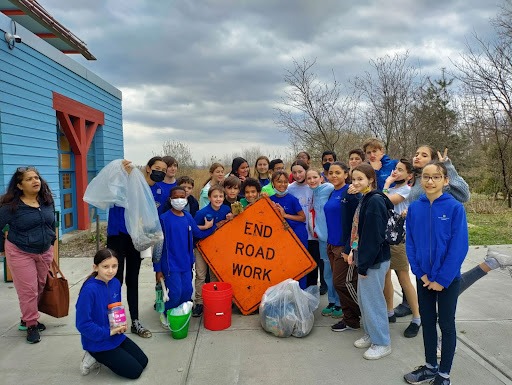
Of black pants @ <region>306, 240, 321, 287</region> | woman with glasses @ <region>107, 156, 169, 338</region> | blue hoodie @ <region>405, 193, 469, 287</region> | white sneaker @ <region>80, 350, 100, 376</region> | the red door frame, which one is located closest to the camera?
blue hoodie @ <region>405, 193, 469, 287</region>

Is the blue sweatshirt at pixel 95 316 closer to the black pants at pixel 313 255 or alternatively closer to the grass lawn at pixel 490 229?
the black pants at pixel 313 255

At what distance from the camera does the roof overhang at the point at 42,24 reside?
28.4 feet

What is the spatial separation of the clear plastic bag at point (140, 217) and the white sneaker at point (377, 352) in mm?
2287

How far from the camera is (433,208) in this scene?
9.47ft

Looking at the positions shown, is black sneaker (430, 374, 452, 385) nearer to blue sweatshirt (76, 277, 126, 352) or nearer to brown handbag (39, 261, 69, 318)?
blue sweatshirt (76, 277, 126, 352)

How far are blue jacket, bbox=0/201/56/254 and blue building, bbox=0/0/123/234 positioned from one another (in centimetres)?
375

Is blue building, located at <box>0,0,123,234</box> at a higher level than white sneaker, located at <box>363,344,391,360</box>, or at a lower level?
higher

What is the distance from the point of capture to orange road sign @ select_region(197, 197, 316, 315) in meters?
4.52

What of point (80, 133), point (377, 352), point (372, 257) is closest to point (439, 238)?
point (372, 257)

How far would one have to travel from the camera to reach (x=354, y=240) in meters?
3.64

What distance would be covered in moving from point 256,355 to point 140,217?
5.80 feet

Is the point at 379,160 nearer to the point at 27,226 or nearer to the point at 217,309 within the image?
the point at 217,309

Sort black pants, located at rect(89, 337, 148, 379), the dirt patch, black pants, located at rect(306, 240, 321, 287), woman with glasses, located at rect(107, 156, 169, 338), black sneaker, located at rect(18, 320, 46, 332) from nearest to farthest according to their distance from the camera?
black pants, located at rect(89, 337, 148, 379) → woman with glasses, located at rect(107, 156, 169, 338) → black sneaker, located at rect(18, 320, 46, 332) → black pants, located at rect(306, 240, 321, 287) → the dirt patch

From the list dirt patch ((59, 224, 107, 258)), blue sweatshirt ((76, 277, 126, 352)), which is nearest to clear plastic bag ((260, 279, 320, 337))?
blue sweatshirt ((76, 277, 126, 352))
